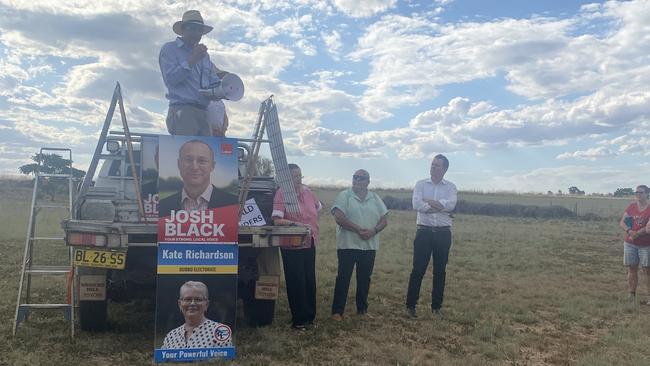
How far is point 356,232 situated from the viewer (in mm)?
6617

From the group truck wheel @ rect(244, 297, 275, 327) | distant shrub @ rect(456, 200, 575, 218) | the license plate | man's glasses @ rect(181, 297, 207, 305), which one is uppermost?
distant shrub @ rect(456, 200, 575, 218)

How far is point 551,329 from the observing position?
6719mm

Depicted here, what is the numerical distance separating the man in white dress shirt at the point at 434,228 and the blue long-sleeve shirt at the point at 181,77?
302 centimetres

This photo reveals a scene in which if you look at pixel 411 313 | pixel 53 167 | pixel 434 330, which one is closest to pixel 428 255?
pixel 411 313

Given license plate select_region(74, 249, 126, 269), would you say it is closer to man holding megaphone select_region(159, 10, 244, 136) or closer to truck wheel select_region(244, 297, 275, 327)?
man holding megaphone select_region(159, 10, 244, 136)

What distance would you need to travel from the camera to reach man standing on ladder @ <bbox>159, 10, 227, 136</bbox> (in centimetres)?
538

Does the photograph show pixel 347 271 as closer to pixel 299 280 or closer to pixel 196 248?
pixel 299 280

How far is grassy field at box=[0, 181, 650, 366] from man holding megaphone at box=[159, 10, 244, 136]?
2215 mm

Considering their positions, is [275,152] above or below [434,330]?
above

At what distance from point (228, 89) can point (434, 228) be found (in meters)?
3.18

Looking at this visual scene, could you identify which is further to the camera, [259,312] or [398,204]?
[398,204]

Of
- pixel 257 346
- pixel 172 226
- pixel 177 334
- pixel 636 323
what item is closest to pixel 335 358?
pixel 257 346

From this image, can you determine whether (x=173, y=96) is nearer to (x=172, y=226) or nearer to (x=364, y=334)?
(x=172, y=226)

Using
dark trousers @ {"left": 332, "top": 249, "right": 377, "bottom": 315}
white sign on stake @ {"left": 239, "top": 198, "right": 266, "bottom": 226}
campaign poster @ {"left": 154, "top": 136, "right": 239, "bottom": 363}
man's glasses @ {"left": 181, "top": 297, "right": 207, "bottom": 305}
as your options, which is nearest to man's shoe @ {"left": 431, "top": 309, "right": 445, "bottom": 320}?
dark trousers @ {"left": 332, "top": 249, "right": 377, "bottom": 315}
